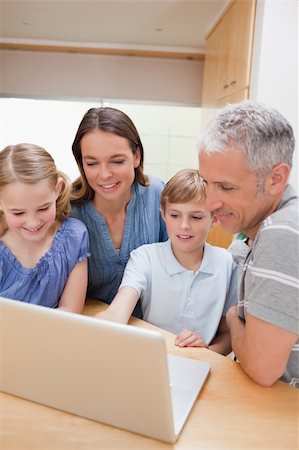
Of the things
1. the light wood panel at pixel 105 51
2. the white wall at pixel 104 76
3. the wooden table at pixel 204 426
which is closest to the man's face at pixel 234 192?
the wooden table at pixel 204 426

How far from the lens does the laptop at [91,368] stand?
2.21ft

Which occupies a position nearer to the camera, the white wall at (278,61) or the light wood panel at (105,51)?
the white wall at (278,61)

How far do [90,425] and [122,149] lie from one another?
35.4 inches

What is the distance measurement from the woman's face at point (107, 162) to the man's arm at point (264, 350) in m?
0.71

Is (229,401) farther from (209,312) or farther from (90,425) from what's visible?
(209,312)

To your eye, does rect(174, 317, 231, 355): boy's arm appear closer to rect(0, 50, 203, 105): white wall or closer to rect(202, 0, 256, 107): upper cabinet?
rect(202, 0, 256, 107): upper cabinet

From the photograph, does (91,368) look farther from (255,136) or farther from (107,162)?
(107,162)

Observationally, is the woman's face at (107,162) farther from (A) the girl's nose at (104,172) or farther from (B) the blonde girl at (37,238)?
(B) the blonde girl at (37,238)

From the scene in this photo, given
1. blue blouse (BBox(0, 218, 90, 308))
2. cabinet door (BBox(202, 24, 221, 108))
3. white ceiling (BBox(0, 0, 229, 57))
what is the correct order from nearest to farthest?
blue blouse (BBox(0, 218, 90, 308)) → white ceiling (BBox(0, 0, 229, 57)) → cabinet door (BBox(202, 24, 221, 108))

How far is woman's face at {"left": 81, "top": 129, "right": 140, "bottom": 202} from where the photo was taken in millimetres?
1383

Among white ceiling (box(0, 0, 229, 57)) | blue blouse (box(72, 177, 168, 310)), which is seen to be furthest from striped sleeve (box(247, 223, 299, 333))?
white ceiling (box(0, 0, 229, 57))

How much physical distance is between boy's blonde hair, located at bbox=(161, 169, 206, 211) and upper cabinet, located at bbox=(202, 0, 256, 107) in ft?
6.28

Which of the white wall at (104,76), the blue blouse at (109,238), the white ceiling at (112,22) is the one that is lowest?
the blue blouse at (109,238)

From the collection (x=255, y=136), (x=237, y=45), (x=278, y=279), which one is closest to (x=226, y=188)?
(x=255, y=136)
